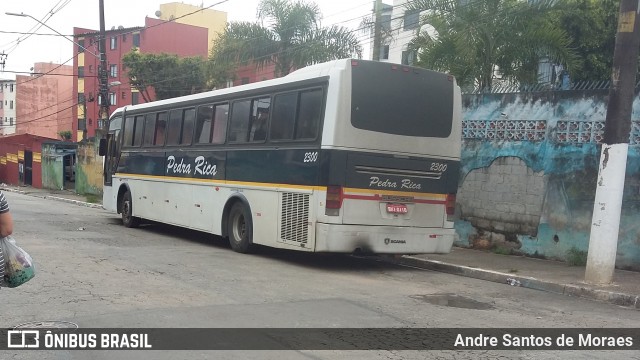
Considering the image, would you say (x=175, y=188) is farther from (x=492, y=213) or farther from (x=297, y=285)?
(x=492, y=213)

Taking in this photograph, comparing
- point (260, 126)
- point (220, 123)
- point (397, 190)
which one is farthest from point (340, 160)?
point (220, 123)

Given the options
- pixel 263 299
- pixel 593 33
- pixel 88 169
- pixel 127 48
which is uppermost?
pixel 127 48

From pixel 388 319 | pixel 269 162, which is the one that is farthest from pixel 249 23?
pixel 388 319

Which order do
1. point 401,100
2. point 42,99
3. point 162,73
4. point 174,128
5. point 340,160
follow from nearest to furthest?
point 340,160
point 401,100
point 174,128
point 162,73
point 42,99

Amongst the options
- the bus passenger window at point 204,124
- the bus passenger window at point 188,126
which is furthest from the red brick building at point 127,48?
the bus passenger window at point 204,124

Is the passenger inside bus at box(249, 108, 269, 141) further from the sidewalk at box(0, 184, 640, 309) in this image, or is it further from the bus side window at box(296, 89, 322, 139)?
the sidewalk at box(0, 184, 640, 309)

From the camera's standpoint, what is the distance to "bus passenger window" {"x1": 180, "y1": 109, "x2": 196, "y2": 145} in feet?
42.4

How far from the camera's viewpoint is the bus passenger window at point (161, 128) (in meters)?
14.1

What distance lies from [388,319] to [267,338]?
5.02 ft

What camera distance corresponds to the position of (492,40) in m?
13.6

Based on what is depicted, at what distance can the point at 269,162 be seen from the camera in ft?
33.8

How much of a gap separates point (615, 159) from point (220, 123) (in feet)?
24.3

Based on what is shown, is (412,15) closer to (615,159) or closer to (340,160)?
(340,160)

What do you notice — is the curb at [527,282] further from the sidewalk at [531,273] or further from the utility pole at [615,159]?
the utility pole at [615,159]
